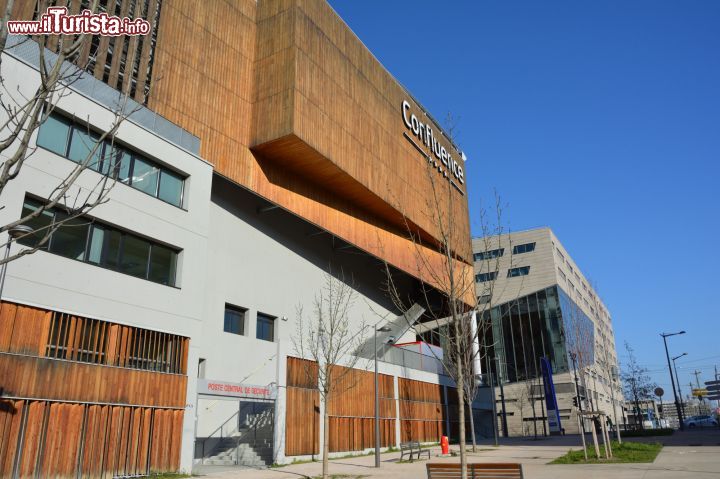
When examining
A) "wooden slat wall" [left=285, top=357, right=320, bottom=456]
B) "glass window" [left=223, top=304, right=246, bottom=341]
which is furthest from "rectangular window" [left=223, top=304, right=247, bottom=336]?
"wooden slat wall" [left=285, top=357, right=320, bottom=456]

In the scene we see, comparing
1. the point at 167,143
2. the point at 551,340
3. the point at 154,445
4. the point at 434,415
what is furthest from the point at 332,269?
the point at 551,340

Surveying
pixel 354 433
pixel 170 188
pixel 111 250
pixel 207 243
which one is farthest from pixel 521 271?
pixel 111 250

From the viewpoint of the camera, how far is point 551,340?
62.6 m

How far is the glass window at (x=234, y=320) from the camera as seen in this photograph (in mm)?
27672

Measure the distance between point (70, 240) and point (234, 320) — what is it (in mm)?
11965

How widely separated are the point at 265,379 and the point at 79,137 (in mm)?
16013

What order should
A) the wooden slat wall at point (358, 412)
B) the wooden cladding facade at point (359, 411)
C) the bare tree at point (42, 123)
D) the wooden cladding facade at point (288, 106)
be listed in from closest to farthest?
1. the bare tree at point (42, 123)
2. the wooden cladding facade at point (359, 411)
3. the wooden cladding facade at point (288, 106)
4. the wooden slat wall at point (358, 412)

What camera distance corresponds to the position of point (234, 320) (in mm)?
28219

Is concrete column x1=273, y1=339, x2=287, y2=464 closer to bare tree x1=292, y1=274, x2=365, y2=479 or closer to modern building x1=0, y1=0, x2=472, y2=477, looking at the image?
modern building x1=0, y1=0, x2=472, y2=477

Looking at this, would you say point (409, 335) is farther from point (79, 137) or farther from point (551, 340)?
point (79, 137)

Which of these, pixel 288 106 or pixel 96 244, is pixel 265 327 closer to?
pixel 288 106

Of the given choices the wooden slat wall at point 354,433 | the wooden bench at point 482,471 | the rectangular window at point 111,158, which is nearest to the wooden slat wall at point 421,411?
the wooden slat wall at point 354,433

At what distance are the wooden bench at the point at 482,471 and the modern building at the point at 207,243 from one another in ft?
13.7

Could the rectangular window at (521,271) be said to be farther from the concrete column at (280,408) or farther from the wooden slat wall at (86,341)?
the wooden slat wall at (86,341)
